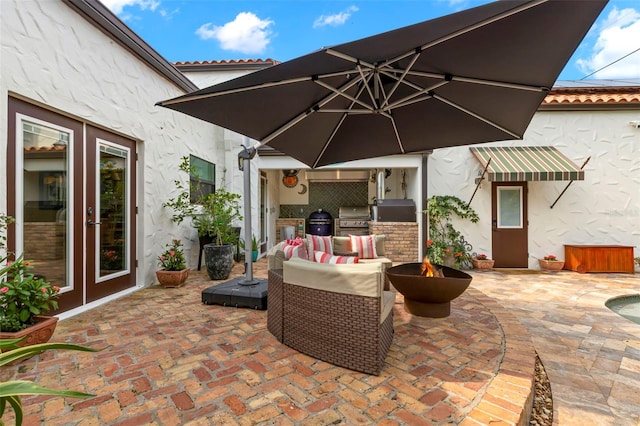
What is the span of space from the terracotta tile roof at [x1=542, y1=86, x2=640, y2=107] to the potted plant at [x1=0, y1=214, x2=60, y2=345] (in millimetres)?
8498

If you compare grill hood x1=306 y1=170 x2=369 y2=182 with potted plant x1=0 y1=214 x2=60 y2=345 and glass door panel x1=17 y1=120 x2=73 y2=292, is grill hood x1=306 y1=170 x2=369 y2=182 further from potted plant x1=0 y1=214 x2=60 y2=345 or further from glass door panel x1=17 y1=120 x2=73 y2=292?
potted plant x1=0 y1=214 x2=60 y2=345

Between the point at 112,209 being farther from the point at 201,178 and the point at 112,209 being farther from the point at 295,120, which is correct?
the point at 295,120

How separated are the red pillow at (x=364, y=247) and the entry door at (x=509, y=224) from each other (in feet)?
10.9

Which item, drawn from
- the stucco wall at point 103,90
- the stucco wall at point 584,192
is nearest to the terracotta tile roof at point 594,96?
the stucco wall at point 584,192

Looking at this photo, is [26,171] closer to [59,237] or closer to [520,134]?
[59,237]

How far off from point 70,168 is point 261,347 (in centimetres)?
288

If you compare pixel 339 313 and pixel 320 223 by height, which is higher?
pixel 320 223

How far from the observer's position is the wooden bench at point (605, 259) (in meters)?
5.73

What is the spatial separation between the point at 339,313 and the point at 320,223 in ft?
22.9

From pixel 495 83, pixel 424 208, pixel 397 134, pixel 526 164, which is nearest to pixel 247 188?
pixel 397 134

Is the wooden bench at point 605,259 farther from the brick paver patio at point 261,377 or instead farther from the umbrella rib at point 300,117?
the umbrella rib at point 300,117

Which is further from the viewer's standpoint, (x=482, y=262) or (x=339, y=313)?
(x=482, y=262)

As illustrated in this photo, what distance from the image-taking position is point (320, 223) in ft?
29.5

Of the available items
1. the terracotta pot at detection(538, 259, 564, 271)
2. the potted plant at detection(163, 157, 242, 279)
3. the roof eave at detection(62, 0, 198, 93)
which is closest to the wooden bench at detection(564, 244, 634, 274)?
the terracotta pot at detection(538, 259, 564, 271)
